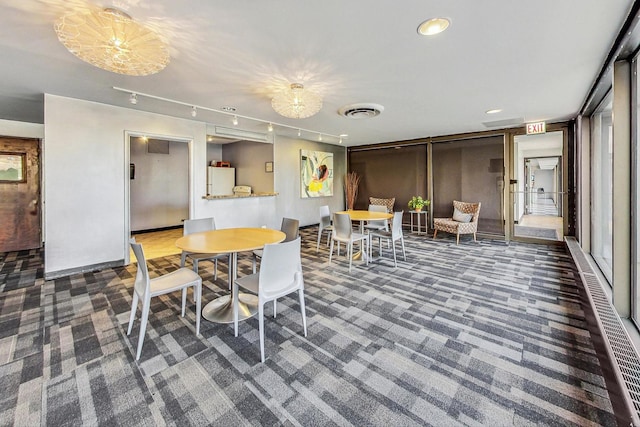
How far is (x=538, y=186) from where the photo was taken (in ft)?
49.0

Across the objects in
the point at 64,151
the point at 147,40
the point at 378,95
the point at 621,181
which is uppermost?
the point at 378,95

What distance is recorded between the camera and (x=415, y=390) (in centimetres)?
173

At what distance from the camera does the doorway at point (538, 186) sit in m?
6.13

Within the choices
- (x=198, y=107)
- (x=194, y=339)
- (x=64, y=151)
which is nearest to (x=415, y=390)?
(x=194, y=339)

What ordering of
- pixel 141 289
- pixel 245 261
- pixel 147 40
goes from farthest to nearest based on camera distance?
pixel 245 261
pixel 141 289
pixel 147 40

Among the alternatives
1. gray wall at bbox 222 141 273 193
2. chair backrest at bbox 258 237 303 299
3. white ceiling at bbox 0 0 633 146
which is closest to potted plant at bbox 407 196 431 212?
white ceiling at bbox 0 0 633 146

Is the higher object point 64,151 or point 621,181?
point 64,151

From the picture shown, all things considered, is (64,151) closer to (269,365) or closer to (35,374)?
(35,374)

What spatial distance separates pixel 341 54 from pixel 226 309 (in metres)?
2.79

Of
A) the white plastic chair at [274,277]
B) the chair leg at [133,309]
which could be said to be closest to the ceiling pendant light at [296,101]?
the white plastic chair at [274,277]

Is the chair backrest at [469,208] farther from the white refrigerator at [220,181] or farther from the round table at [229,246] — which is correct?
the white refrigerator at [220,181]

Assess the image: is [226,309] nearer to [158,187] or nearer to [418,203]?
[418,203]

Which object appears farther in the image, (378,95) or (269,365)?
(378,95)

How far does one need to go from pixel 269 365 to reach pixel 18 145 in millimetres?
6895
